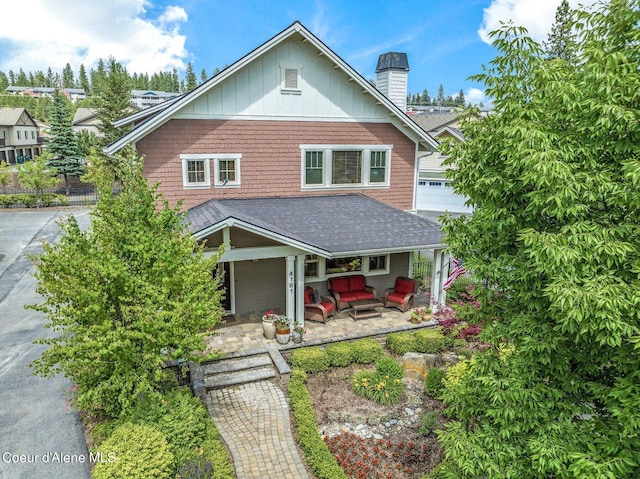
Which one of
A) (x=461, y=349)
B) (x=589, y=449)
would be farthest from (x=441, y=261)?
(x=589, y=449)

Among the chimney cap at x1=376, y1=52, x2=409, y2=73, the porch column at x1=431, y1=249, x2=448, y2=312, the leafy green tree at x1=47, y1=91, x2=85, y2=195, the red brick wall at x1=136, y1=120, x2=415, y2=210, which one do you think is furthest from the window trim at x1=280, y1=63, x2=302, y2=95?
the leafy green tree at x1=47, y1=91, x2=85, y2=195

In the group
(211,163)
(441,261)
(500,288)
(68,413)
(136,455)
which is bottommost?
(68,413)

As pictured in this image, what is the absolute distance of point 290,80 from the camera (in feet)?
53.6

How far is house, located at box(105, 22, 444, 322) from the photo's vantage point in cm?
1473

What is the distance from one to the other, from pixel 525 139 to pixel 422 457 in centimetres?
671

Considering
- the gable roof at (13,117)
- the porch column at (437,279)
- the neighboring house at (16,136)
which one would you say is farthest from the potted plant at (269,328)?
the gable roof at (13,117)

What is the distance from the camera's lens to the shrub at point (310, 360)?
12.2 meters

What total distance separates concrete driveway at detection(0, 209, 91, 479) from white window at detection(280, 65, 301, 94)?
11792 millimetres

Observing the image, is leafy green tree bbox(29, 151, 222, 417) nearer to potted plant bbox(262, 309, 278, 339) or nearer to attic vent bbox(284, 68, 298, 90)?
potted plant bbox(262, 309, 278, 339)

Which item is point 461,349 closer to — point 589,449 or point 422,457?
point 422,457

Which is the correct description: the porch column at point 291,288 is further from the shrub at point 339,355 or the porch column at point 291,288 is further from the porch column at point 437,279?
the porch column at point 437,279

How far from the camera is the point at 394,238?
15156 mm

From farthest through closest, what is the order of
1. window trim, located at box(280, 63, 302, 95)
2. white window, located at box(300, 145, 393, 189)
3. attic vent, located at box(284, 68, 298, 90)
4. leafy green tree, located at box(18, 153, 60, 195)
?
1. leafy green tree, located at box(18, 153, 60, 195)
2. white window, located at box(300, 145, 393, 189)
3. attic vent, located at box(284, 68, 298, 90)
4. window trim, located at box(280, 63, 302, 95)

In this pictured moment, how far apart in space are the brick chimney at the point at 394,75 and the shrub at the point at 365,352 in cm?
1202
